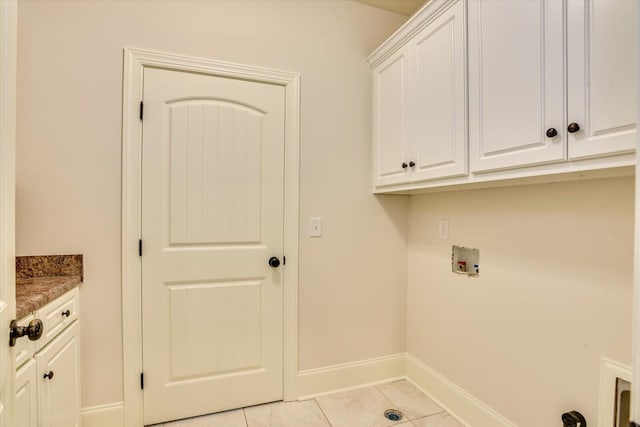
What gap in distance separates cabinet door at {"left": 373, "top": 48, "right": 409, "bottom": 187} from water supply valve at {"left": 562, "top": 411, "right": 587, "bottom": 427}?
132 cm

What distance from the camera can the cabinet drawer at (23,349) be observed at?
1.06 meters

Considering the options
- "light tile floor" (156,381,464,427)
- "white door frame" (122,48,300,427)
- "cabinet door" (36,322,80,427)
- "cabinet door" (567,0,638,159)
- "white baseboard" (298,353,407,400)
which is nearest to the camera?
"cabinet door" (567,0,638,159)

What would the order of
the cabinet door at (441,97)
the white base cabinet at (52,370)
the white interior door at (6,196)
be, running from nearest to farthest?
1. the white interior door at (6,196)
2. the white base cabinet at (52,370)
3. the cabinet door at (441,97)

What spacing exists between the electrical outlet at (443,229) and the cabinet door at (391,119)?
1.32ft

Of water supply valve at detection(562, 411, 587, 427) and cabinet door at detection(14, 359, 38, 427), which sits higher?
cabinet door at detection(14, 359, 38, 427)

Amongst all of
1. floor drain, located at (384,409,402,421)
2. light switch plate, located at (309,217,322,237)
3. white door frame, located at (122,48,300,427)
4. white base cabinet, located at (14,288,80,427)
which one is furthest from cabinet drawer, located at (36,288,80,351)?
floor drain, located at (384,409,402,421)

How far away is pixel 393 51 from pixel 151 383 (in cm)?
247

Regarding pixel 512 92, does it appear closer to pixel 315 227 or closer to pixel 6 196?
pixel 315 227

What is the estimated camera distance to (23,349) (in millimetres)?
1099

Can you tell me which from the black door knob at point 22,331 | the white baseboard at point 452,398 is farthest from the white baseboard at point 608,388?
the black door knob at point 22,331

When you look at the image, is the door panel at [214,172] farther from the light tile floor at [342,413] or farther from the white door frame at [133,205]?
the light tile floor at [342,413]

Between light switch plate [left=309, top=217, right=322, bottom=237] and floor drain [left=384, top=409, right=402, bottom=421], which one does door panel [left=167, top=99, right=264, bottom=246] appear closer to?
light switch plate [left=309, top=217, right=322, bottom=237]

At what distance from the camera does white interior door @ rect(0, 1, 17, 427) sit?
0.73 m

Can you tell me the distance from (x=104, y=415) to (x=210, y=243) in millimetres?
1076
